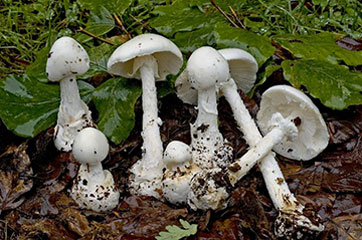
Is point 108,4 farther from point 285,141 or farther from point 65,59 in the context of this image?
point 285,141

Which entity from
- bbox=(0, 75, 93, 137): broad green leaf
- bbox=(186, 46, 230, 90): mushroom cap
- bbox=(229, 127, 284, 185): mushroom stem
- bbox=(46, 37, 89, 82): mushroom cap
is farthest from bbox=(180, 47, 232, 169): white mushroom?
bbox=(0, 75, 93, 137): broad green leaf

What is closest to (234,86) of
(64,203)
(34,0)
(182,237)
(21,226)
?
(182,237)

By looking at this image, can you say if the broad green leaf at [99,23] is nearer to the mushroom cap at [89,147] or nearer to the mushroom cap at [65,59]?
the mushroom cap at [65,59]

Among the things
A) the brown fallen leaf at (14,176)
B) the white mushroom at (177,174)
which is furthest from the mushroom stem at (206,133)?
the brown fallen leaf at (14,176)

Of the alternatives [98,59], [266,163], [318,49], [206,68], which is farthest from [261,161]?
[98,59]

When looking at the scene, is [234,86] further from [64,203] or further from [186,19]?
[64,203]

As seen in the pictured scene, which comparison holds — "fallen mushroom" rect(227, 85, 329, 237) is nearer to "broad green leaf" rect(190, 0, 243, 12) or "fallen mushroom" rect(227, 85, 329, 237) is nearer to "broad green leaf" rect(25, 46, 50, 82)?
"broad green leaf" rect(190, 0, 243, 12)
